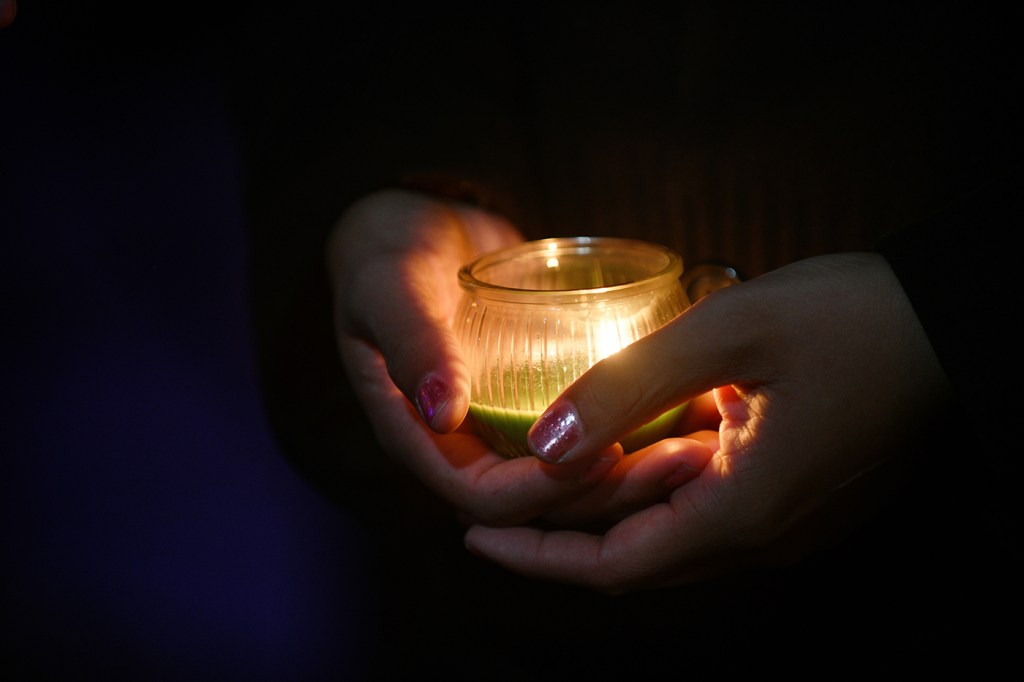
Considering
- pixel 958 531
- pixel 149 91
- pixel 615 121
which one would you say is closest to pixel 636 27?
pixel 615 121

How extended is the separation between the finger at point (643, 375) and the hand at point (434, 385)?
0.13 ft

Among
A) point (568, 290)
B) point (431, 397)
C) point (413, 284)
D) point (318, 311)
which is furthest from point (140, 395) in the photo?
point (568, 290)

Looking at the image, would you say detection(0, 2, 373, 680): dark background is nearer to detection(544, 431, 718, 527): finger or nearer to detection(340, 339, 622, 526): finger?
detection(340, 339, 622, 526): finger

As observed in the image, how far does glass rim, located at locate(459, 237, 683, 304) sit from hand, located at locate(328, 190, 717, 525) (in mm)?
75

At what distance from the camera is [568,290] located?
31.2 inches

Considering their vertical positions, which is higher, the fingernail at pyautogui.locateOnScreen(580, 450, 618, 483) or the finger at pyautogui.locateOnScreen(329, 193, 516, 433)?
the finger at pyautogui.locateOnScreen(329, 193, 516, 433)

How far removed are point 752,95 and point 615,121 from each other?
21 cm

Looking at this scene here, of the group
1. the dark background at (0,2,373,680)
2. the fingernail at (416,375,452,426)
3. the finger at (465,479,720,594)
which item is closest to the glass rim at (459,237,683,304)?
the fingernail at (416,375,452,426)

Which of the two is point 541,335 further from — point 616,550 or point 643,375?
point 616,550

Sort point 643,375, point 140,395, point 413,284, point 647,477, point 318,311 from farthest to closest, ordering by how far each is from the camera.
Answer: point 140,395
point 318,311
point 413,284
point 647,477
point 643,375

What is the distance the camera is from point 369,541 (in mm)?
1909

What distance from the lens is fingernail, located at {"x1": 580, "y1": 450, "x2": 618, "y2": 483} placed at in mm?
793

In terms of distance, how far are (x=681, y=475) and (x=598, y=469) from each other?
98mm

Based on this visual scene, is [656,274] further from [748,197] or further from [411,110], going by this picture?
[411,110]
